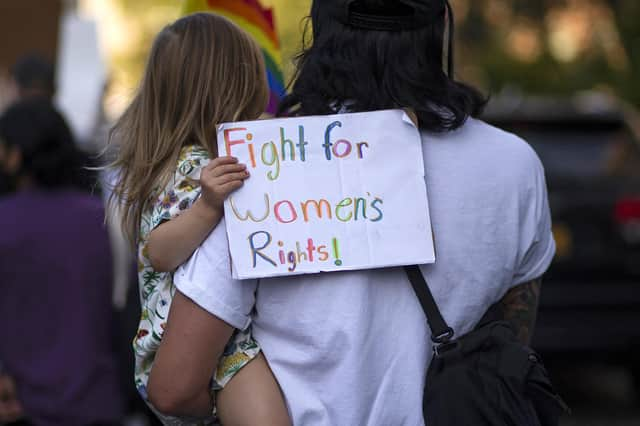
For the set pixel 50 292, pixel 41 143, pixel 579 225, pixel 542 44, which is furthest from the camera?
pixel 542 44

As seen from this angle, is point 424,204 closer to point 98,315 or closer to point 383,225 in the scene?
point 383,225

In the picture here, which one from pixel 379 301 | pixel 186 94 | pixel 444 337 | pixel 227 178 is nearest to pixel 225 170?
pixel 227 178

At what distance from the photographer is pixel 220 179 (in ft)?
7.43

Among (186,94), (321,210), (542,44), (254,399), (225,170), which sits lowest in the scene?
(542,44)

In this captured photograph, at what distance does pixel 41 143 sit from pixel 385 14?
206cm

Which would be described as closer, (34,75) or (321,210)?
(321,210)

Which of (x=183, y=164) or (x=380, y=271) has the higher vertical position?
(x=183, y=164)

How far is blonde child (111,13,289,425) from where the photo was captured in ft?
7.54

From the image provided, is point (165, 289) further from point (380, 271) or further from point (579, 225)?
point (579, 225)

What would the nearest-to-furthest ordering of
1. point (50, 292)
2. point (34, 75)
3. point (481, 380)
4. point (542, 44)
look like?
point (481, 380) < point (50, 292) < point (34, 75) < point (542, 44)

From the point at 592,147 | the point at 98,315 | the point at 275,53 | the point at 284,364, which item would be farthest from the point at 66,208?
the point at 592,147

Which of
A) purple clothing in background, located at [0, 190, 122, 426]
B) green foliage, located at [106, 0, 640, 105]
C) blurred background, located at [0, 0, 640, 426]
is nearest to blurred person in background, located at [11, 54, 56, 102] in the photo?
blurred background, located at [0, 0, 640, 426]

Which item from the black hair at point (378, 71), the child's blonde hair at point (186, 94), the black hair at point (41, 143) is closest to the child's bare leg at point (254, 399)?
the child's blonde hair at point (186, 94)

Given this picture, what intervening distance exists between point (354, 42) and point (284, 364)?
2.25ft
